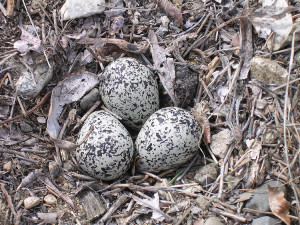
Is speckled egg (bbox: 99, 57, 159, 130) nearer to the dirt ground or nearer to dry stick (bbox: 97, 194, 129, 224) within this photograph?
the dirt ground

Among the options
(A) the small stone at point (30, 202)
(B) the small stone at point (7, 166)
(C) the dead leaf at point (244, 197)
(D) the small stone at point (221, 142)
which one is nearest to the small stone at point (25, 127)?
(B) the small stone at point (7, 166)

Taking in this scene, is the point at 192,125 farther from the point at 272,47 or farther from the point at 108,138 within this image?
the point at 272,47

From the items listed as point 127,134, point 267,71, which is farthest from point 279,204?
point 127,134

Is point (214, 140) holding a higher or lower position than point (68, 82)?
lower

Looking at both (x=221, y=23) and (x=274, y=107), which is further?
(x=221, y=23)

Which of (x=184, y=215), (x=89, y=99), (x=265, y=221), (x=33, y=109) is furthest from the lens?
(x=89, y=99)

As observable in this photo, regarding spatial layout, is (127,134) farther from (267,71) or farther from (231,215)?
(267,71)

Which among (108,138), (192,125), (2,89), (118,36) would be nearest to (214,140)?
(192,125)
